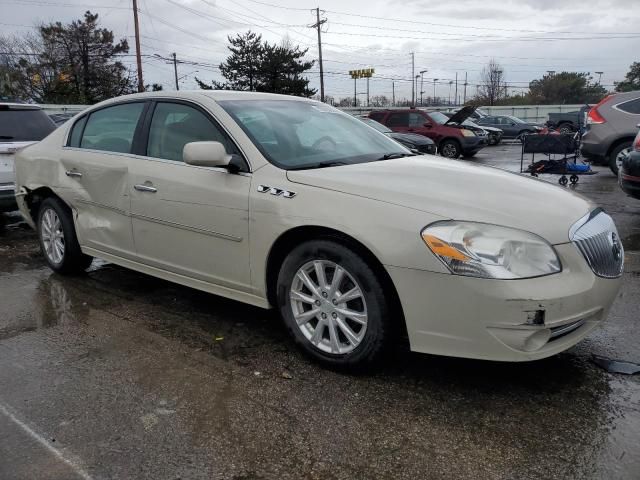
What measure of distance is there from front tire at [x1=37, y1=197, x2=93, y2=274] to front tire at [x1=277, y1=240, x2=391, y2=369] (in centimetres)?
248

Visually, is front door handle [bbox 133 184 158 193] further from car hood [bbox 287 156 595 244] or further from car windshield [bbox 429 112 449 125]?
car windshield [bbox 429 112 449 125]

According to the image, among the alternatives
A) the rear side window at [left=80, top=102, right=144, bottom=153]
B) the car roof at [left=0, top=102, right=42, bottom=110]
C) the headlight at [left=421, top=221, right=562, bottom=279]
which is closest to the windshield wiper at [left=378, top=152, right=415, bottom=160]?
the headlight at [left=421, top=221, right=562, bottom=279]

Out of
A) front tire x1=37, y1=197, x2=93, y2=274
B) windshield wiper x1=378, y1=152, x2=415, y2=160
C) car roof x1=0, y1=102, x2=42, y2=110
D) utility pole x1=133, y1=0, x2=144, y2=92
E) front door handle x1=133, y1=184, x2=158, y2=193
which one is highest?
utility pole x1=133, y1=0, x2=144, y2=92

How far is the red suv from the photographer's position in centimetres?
1773

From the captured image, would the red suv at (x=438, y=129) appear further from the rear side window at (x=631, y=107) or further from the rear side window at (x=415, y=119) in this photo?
the rear side window at (x=631, y=107)

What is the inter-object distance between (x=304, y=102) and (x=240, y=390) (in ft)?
7.71

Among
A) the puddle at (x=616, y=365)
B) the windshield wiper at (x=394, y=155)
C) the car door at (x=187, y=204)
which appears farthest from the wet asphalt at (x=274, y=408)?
the windshield wiper at (x=394, y=155)

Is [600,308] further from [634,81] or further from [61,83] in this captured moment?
[634,81]

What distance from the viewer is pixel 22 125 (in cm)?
695

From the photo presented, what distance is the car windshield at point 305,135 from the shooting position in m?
3.52

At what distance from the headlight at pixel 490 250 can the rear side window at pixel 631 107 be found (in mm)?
9476

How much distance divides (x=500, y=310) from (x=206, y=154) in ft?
6.14

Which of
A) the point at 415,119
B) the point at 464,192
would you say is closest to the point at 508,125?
the point at 415,119

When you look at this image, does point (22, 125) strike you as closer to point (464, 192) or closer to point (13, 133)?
point (13, 133)
